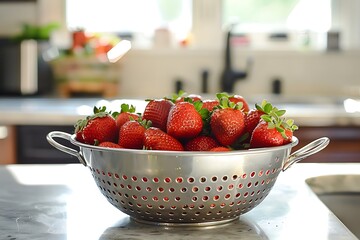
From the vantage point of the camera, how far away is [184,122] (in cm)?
96

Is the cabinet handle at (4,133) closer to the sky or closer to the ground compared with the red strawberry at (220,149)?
closer to the ground

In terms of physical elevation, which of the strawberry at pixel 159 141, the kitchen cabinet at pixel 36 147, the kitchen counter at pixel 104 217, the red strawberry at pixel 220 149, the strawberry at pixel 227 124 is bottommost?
the kitchen cabinet at pixel 36 147

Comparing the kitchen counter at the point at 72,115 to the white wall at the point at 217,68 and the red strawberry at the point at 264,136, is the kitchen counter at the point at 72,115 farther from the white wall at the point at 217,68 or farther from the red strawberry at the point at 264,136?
the red strawberry at the point at 264,136

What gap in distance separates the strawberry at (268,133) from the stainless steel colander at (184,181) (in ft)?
0.04

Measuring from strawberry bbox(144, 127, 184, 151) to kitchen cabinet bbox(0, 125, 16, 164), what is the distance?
1.70 meters

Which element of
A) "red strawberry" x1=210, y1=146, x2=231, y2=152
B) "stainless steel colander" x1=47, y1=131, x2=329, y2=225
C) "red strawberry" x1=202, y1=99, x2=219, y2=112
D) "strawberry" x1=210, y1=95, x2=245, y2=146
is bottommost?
"stainless steel colander" x1=47, y1=131, x2=329, y2=225

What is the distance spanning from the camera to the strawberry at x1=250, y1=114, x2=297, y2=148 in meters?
0.96

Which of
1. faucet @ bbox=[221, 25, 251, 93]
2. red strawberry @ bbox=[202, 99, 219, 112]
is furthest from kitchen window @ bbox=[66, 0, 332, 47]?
red strawberry @ bbox=[202, 99, 219, 112]

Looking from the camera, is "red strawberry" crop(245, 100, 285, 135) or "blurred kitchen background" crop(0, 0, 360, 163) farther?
"blurred kitchen background" crop(0, 0, 360, 163)

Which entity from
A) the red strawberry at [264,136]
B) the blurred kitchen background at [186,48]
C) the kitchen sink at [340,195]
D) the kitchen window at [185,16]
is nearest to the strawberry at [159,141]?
the red strawberry at [264,136]

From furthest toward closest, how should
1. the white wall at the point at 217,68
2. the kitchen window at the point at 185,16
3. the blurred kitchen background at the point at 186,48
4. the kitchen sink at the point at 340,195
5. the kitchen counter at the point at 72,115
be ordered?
the kitchen window at the point at 185,16 → the white wall at the point at 217,68 → the blurred kitchen background at the point at 186,48 → the kitchen counter at the point at 72,115 → the kitchen sink at the point at 340,195

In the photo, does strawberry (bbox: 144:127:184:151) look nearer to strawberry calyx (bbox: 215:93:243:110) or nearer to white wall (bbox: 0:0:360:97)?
strawberry calyx (bbox: 215:93:243:110)

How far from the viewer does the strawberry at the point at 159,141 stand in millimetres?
952

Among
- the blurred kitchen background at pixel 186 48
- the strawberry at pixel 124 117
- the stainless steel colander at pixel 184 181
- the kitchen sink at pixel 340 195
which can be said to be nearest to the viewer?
the stainless steel colander at pixel 184 181
